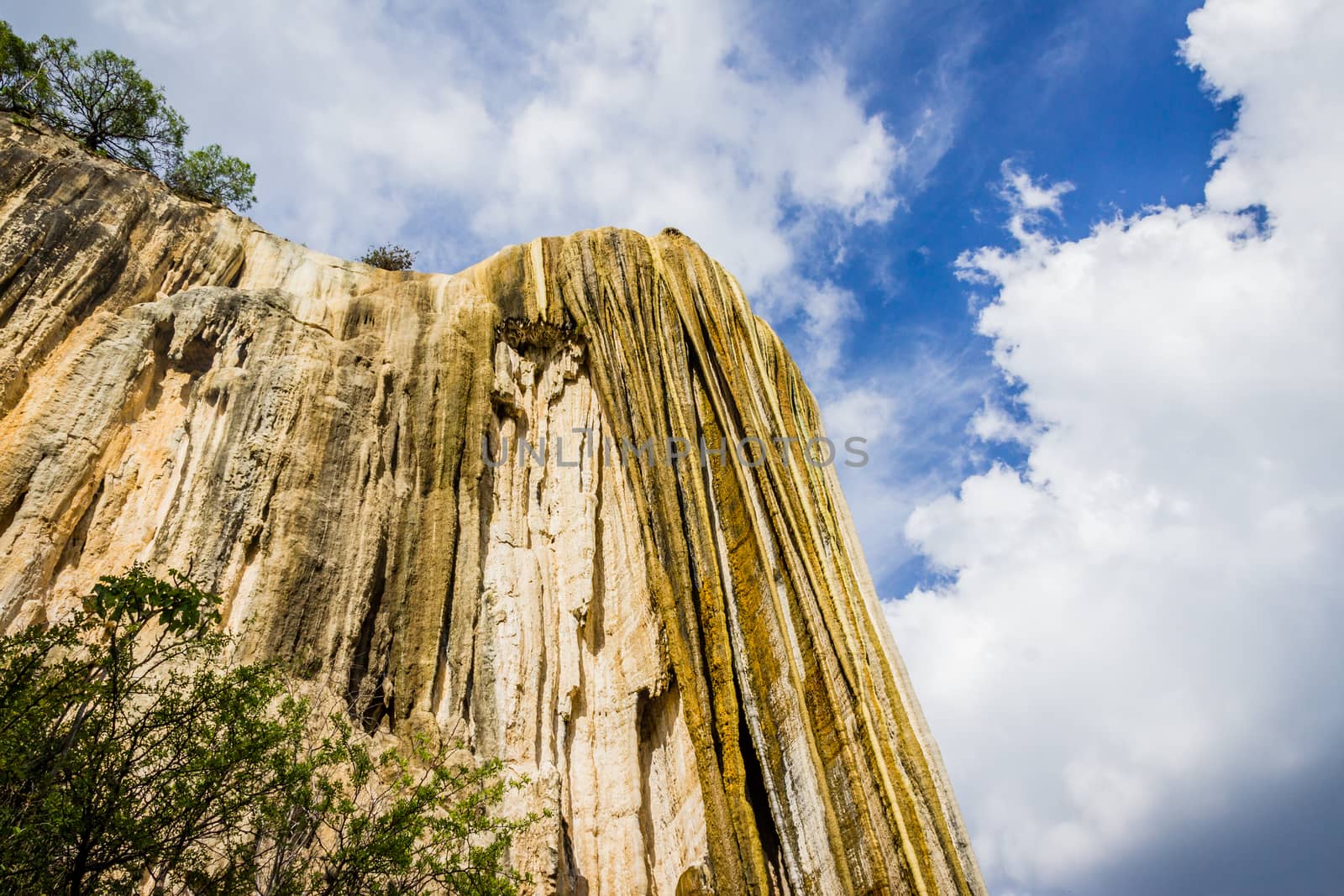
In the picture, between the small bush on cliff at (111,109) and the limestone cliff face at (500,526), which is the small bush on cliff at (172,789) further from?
the small bush on cliff at (111,109)

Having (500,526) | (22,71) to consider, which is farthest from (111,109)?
(500,526)

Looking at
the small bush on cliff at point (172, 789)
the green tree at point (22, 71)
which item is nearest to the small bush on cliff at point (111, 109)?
the green tree at point (22, 71)

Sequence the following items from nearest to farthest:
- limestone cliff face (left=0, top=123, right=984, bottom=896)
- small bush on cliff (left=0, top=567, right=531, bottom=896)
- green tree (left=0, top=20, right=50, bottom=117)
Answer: small bush on cliff (left=0, top=567, right=531, bottom=896)
limestone cliff face (left=0, top=123, right=984, bottom=896)
green tree (left=0, top=20, right=50, bottom=117)

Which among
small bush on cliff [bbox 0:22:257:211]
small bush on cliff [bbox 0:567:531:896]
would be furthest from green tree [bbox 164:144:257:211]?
small bush on cliff [bbox 0:567:531:896]

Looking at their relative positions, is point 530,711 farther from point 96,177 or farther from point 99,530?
point 96,177

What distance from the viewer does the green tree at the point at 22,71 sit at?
17.7m

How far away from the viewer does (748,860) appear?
10422mm

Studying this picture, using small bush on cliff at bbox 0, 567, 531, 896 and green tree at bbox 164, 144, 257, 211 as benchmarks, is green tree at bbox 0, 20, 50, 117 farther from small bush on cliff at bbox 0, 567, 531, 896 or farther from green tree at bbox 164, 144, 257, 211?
small bush on cliff at bbox 0, 567, 531, 896

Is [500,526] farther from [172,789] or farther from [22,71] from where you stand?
[22,71]

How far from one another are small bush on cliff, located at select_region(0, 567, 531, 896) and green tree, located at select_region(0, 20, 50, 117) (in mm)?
14950

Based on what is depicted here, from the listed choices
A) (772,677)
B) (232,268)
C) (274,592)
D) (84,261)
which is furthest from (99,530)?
(772,677)

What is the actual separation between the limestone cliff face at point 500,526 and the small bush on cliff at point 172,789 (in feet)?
8.97

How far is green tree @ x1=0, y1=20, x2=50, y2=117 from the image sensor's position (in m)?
17.7

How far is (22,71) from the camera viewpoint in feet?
60.0
